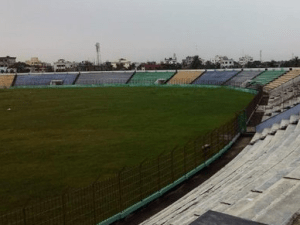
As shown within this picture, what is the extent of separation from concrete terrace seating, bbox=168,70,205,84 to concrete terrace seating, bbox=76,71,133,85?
12.6 meters

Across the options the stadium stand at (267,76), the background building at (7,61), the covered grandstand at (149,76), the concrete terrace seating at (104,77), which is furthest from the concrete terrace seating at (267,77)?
the background building at (7,61)

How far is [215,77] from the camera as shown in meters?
69.2

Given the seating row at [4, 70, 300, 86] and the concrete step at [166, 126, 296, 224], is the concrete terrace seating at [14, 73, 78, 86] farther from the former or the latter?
the concrete step at [166, 126, 296, 224]

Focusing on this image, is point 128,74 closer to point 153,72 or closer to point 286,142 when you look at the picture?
point 153,72

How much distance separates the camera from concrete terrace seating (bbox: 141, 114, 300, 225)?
16.9 feet

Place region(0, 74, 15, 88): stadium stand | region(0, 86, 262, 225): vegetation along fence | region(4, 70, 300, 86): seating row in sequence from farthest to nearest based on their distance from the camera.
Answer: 1. region(0, 74, 15, 88): stadium stand
2. region(4, 70, 300, 86): seating row
3. region(0, 86, 262, 225): vegetation along fence

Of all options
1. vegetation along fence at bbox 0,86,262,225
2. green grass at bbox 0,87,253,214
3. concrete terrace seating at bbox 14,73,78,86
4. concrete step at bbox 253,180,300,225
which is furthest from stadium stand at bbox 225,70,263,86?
concrete step at bbox 253,180,300,225

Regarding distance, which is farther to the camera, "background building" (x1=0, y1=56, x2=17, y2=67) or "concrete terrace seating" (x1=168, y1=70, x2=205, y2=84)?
"background building" (x1=0, y1=56, x2=17, y2=67)

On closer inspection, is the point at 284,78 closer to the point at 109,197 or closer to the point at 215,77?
the point at 215,77

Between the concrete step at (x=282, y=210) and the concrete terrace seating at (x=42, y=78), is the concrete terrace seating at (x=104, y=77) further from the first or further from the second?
the concrete step at (x=282, y=210)

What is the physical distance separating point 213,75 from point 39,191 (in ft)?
206

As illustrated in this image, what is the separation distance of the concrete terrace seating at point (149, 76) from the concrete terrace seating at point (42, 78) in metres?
17.3

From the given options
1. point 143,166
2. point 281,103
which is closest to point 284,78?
point 281,103

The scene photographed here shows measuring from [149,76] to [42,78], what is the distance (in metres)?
31.3
